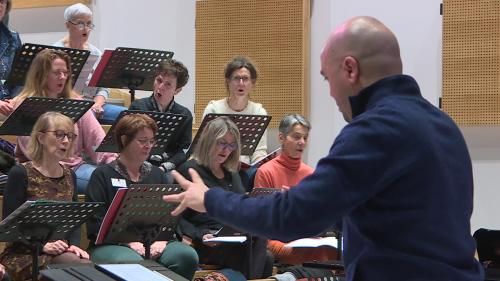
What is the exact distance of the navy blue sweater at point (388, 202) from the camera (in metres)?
2.00

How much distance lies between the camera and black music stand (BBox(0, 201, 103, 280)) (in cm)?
425

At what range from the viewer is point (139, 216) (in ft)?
15.4

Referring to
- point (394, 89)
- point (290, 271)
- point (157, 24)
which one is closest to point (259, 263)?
point (290, 271)

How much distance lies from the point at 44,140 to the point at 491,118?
180 inches

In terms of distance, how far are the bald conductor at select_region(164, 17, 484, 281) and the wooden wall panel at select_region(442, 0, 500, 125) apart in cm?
607

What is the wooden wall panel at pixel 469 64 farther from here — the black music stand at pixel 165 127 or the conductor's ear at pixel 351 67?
the conductor's ear at pixel 351 67

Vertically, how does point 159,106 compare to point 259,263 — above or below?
above

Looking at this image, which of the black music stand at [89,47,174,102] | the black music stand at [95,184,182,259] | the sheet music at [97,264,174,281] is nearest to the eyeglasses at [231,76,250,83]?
the black music stand at [89,47,174,102]

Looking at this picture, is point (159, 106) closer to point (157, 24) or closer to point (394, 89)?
point (157, 24)

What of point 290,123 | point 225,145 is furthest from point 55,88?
point 290,123

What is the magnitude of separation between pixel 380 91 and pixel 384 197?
271mm

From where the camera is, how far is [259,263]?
17.5ft

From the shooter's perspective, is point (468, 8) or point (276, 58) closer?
point (468, 8)

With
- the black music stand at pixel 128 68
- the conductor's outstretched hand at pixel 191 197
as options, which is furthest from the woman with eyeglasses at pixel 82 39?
the conductor's outstretched hand at pixel 191 197
